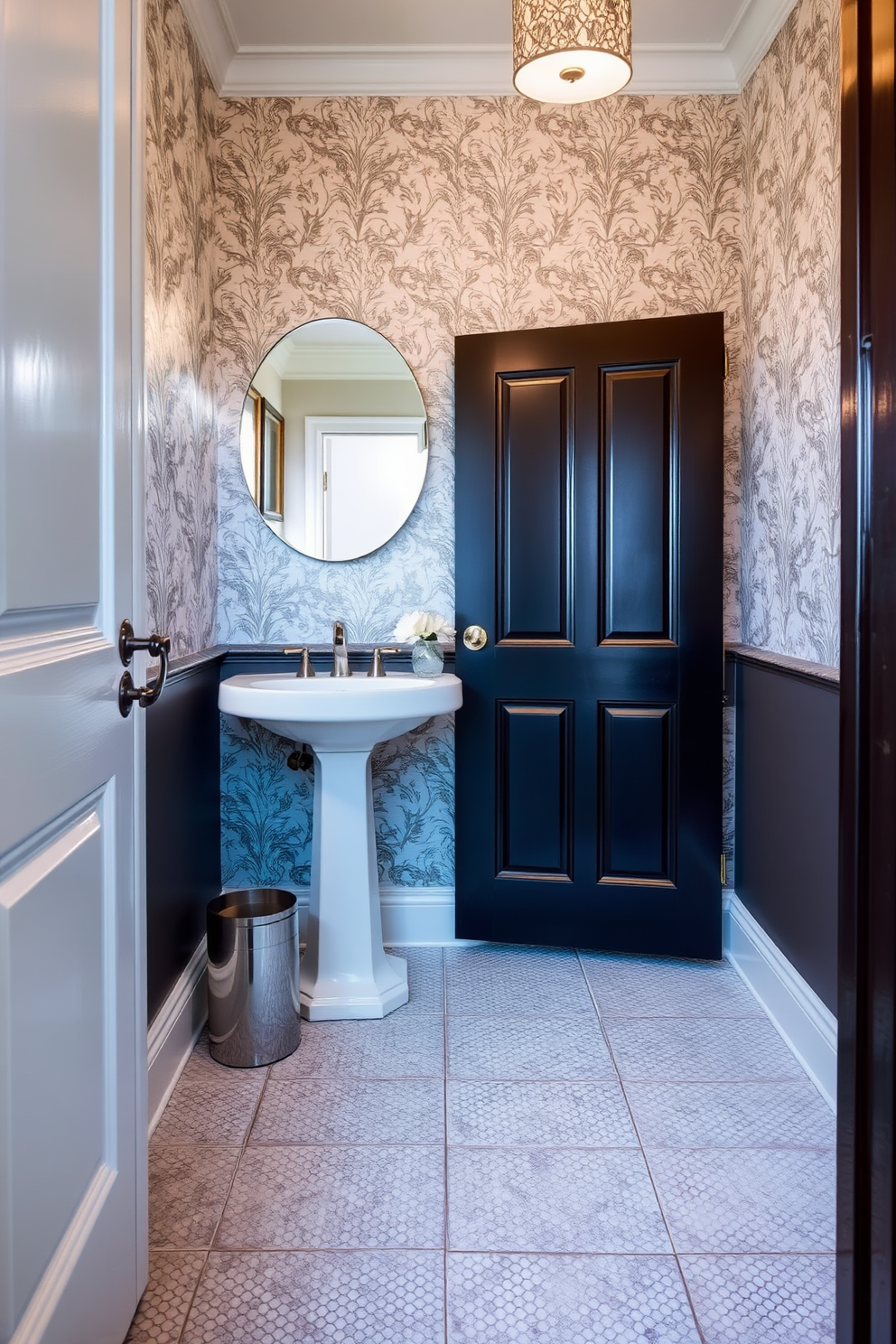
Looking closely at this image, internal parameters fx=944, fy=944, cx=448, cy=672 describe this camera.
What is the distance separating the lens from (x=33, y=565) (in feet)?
3.17

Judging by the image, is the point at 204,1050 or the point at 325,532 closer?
the point at 204,1050

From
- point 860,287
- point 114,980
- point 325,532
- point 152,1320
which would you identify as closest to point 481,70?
point 325,532

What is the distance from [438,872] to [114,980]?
71.4 inches

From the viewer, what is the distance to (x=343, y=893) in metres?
2.47

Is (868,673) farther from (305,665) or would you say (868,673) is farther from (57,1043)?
(305,665)

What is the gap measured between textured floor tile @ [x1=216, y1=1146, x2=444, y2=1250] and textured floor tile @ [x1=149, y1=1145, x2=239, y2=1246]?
0.09 feet

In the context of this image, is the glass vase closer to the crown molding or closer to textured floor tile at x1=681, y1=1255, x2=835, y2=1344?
textured floor tile at x1=681, y1=1255, x2=835, y2=1344

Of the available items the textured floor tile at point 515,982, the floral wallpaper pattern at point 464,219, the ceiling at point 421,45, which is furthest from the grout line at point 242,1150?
the ceiling at point 421,45

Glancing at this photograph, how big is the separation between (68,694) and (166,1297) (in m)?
1.02

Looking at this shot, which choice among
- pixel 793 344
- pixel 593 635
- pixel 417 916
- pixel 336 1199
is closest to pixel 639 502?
pixel 593 635

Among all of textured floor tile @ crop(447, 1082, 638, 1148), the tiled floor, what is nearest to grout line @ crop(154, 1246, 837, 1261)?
the tiled floor

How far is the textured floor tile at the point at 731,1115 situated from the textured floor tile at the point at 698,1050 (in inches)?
1.9

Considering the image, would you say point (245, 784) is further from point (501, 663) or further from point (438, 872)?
point (501, 663)

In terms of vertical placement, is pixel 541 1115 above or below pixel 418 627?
below
